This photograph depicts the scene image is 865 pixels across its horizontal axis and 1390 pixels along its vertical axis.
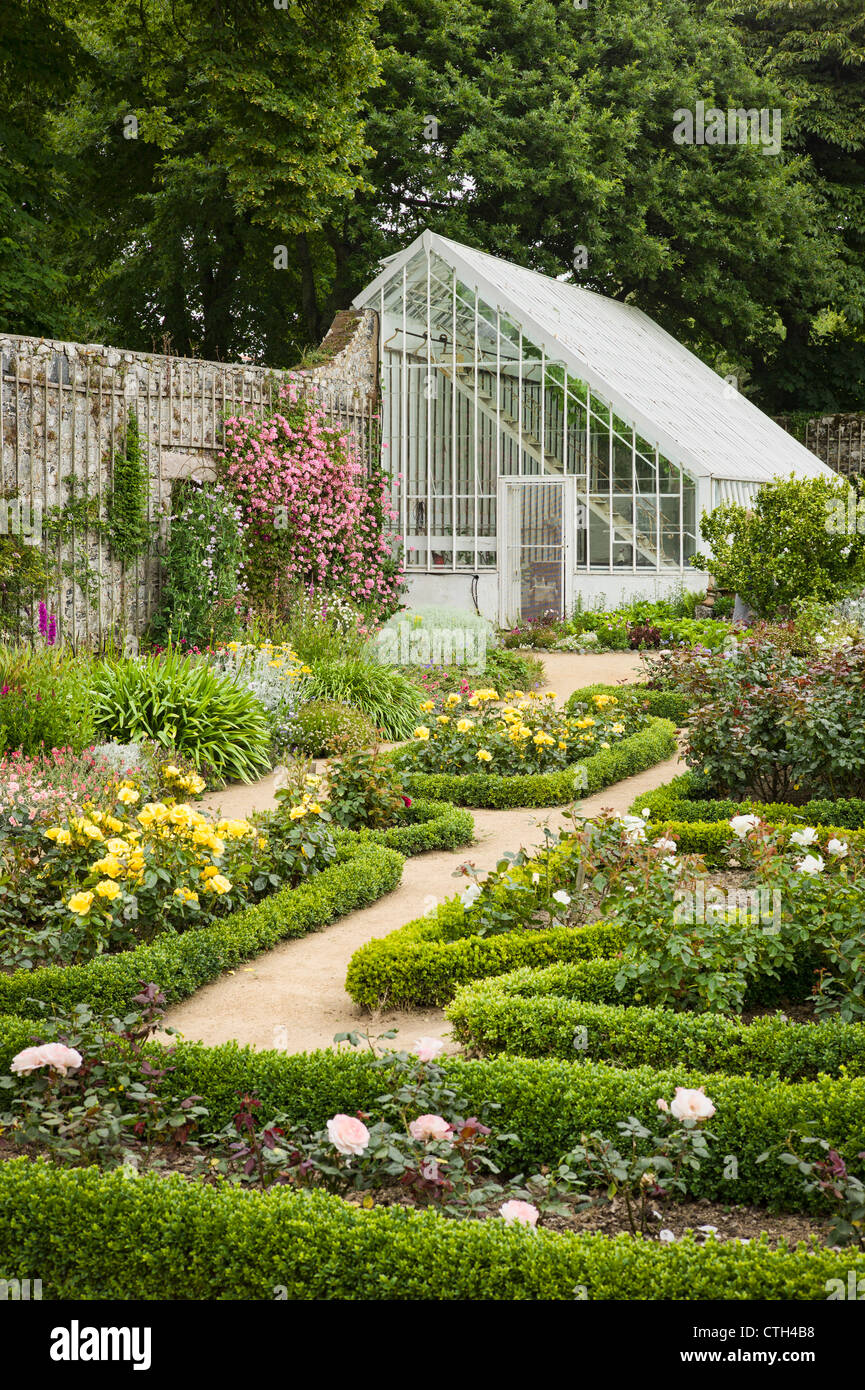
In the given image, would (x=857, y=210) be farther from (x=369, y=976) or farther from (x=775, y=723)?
(x=369, y=976)

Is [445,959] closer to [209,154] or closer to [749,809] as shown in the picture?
[749,809]

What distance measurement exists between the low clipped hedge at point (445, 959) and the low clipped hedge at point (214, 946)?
0.59 m

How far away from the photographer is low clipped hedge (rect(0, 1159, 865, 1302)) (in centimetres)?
285

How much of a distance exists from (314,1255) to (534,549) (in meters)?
15.2

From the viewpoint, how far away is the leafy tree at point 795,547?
41.5ft

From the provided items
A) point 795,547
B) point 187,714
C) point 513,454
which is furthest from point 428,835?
point 513,454

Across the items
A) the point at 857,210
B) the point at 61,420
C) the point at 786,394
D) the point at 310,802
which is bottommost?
the point at 310,802

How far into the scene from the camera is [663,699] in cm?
1120

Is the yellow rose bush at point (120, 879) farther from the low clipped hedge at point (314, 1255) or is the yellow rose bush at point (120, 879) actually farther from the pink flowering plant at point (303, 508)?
A: the pink flowering plant at point (303, 508)

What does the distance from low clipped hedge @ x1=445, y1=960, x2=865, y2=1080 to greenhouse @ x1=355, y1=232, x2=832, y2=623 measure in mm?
13317

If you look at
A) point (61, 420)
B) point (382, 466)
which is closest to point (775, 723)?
point (61, 420)

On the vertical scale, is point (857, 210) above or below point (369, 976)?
above

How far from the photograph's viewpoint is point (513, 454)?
Answer: 17875mm
